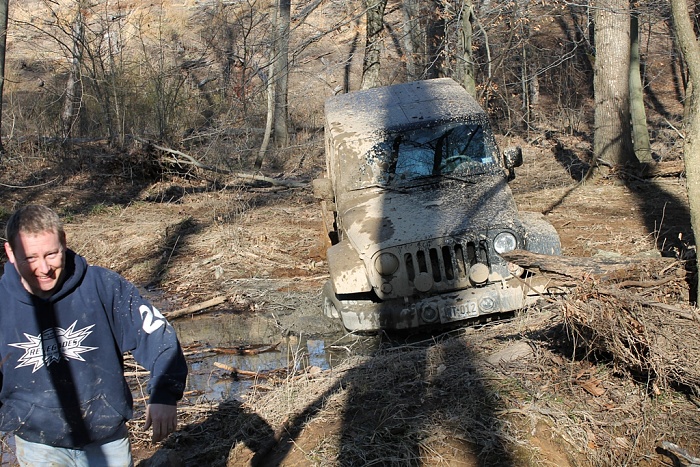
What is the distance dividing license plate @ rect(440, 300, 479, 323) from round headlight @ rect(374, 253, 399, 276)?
512mm

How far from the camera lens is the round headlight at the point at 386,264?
5.95m

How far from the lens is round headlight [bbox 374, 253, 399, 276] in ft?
19.5

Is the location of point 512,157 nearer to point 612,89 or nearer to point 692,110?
point 692,110

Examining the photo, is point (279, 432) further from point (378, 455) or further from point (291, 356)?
point (291, 356)

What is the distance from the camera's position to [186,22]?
27422 mm

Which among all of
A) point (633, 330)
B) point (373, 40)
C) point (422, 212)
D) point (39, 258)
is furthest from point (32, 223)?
point (373, 40)

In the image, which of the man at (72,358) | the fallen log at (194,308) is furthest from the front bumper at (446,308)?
the man at (72,358)

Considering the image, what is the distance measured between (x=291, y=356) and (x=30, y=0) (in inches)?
1105

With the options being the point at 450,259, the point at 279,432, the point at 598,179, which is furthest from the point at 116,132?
the point at 279,432

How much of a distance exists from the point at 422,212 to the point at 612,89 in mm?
7783

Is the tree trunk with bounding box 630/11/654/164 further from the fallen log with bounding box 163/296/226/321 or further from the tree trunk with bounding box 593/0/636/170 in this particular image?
the fallen log with bounding box 163/296/226/321

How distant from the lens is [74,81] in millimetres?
15469

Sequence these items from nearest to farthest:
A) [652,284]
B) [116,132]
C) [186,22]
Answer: [652,284]
[116,132]
[186,22]

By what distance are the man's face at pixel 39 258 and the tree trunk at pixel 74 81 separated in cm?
1113
